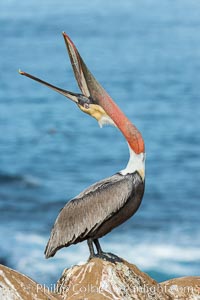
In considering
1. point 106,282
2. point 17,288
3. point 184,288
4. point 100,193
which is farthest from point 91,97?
point 17,288

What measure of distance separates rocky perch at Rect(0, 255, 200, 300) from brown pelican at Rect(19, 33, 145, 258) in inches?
7.0

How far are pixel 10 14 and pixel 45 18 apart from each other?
4.20m

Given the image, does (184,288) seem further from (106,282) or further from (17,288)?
(17,288)

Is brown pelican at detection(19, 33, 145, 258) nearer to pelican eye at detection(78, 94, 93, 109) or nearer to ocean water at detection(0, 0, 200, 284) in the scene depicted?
pelican eye at detection(78, 94, 93, 109)

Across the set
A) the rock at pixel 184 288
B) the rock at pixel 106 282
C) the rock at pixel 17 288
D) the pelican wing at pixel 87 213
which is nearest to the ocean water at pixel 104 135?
the rock at pixel 184 288

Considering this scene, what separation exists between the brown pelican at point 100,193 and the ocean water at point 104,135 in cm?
943

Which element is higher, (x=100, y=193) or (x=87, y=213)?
(x=100, y=193)


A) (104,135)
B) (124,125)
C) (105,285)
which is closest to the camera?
(105,285)

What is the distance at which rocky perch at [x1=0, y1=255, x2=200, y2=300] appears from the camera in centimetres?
746

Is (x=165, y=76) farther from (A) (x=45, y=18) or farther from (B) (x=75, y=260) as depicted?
(B) (x=75, y=260)

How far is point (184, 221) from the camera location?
21.9 m

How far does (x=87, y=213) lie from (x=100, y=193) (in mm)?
169

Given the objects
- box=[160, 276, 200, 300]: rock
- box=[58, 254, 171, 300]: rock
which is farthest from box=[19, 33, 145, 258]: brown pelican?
box=[160, 276, 200, 300]: rock

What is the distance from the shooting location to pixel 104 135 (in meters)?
32.2
